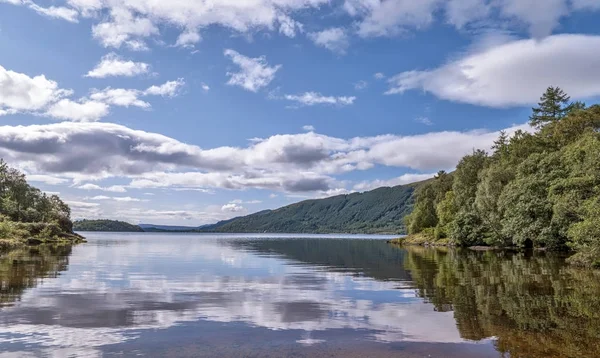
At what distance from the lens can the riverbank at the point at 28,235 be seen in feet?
292

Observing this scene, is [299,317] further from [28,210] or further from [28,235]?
[28,210]

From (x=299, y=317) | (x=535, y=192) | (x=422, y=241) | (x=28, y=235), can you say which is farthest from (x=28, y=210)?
(x=299, y=317)

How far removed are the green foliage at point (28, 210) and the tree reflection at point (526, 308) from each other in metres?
104

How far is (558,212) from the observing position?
54688 millimetres

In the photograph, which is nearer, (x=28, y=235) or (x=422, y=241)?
(x=28, y=235)

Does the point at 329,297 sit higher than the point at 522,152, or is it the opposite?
the point at 522,152

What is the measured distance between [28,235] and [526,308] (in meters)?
114

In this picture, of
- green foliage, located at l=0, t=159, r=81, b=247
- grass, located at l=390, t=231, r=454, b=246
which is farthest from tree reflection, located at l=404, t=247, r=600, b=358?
green foliage, located at l=0, t=159, r=81, b=247

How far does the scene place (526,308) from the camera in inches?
846

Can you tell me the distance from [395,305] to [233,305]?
818cm

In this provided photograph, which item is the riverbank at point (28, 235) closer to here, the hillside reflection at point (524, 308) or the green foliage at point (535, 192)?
the hillside reflection at point (524, 308)

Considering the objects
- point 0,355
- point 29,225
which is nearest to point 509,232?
point 0,355

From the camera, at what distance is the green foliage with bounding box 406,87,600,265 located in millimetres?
50406

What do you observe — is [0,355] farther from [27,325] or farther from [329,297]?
[329,297]
